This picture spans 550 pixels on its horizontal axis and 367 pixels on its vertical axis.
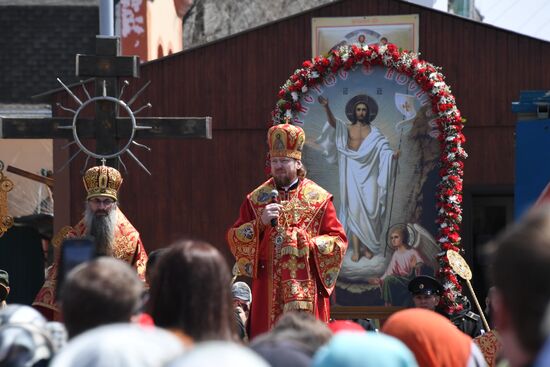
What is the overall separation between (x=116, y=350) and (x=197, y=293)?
3.90 feet

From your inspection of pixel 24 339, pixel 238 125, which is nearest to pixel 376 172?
pixel 238 125

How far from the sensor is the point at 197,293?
172 inches

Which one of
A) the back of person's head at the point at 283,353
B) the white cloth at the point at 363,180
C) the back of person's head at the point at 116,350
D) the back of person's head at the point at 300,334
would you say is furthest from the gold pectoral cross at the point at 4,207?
the back of person's head at the point at 116,350

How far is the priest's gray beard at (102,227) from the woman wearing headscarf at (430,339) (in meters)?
4.08

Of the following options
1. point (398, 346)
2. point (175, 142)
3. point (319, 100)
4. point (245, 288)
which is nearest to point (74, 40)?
point (175, 142)

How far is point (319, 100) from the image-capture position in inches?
530

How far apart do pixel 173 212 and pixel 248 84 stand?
178 cm

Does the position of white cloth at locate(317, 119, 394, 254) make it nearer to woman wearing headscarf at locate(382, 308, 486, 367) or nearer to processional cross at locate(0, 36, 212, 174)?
processional cross at locate(0, 36, 212, 174)

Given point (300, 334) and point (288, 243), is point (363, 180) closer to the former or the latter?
point (288, 243)

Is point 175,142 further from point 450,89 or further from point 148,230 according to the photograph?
point 450,89

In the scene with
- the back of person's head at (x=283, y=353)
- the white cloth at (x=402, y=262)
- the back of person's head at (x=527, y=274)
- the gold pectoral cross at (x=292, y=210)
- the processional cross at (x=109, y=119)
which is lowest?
the white cloth at (x=402, y=262)

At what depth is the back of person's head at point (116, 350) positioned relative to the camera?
10.4 feet

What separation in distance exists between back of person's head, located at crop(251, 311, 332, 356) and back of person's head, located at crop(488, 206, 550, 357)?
1.37 meters

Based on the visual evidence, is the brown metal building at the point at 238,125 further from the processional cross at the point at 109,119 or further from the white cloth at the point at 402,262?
the processional cross at the point at 109,119
